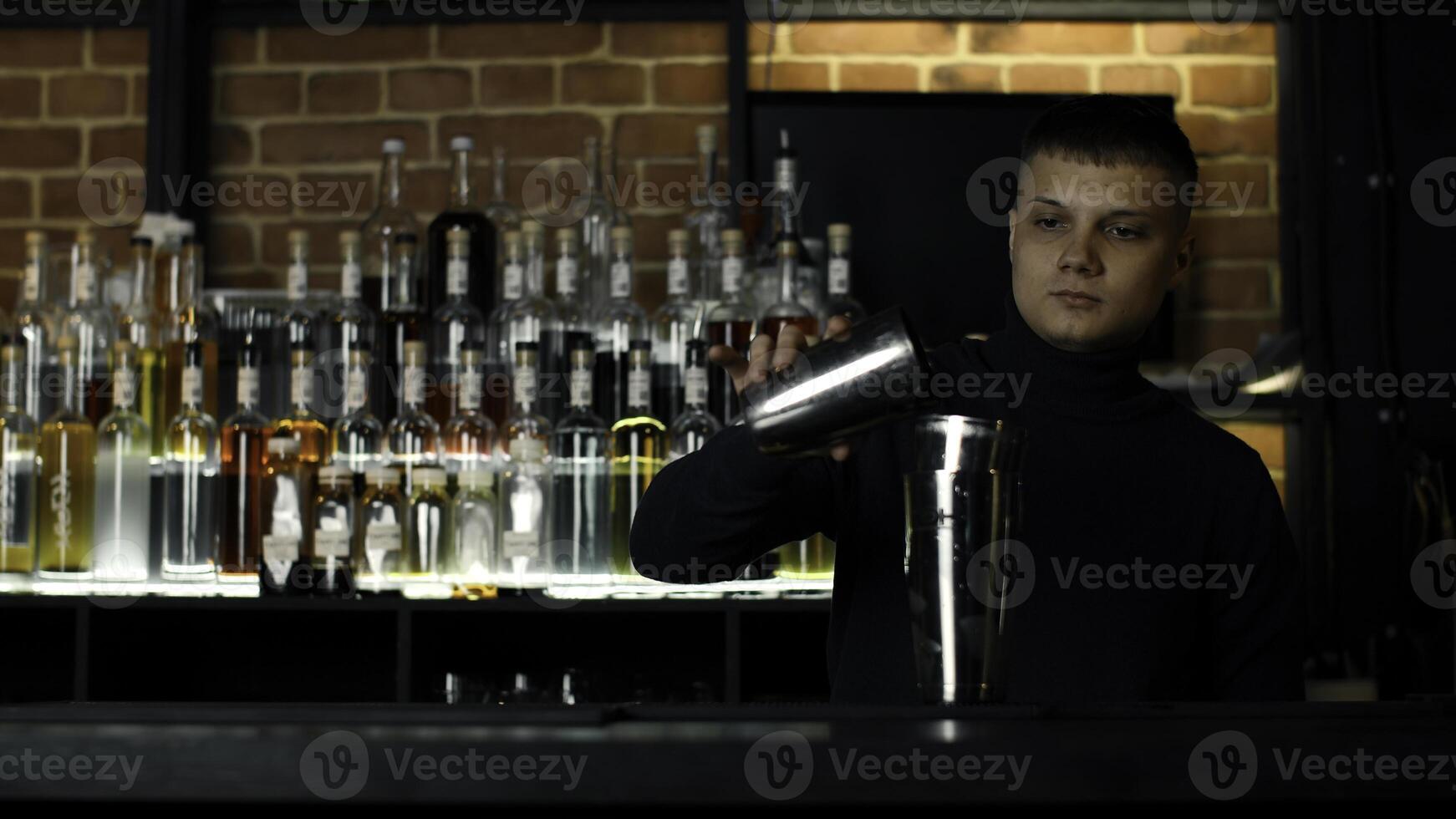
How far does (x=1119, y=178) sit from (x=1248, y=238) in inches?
49.9

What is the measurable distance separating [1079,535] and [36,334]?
147 centimetres

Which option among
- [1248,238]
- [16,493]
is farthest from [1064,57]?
[16,493]

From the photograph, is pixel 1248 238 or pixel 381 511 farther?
pixel 1248 238

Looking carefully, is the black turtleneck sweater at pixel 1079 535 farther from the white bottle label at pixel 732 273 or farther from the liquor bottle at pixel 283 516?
the liquor bottle at pixel 283 516

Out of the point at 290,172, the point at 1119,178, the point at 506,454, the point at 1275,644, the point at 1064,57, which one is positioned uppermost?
the point at 1064,57

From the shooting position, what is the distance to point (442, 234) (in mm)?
2033

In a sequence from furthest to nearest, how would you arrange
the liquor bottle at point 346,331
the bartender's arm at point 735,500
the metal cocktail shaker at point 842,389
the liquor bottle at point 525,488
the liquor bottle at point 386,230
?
the liquor bottle at point 386,230 < the liquor bottle at point 346,331 < the liquor bottle at point 525,488 < the bartender's arm at point 735,500 < the metal cocktail shaker at point 842,389

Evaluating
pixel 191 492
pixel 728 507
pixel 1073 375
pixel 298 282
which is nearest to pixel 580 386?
pixel 298 282

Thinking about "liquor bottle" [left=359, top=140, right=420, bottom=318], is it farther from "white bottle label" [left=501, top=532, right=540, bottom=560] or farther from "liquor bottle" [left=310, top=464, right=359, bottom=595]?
"white bottle label" [left=501, top=532, right=540, bottom=560]

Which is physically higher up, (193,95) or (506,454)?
(193,95)

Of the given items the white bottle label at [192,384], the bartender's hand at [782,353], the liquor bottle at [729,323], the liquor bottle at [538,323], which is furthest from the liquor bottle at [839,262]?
the bartender's hand at [782,353]

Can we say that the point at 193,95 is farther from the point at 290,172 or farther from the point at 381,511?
the point at 381,511

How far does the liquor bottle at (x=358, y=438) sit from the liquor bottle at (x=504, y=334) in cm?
14

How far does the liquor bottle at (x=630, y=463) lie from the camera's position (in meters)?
1.90
